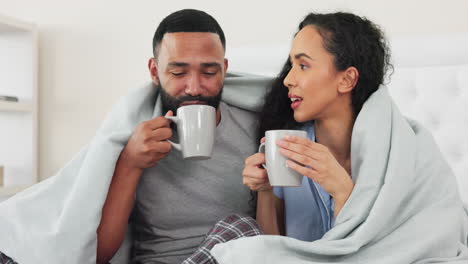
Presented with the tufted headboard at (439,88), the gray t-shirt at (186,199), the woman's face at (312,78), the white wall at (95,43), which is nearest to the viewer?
the woman's face at (312,78)

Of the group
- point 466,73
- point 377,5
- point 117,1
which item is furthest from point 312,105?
point 117,1

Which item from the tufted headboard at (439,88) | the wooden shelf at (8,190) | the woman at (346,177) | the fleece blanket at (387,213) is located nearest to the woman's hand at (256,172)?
the woman at (346,177)

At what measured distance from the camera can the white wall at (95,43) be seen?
2223 millimetres

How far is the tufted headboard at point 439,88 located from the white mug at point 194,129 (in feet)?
2.93

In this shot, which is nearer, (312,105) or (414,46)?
(312,105)

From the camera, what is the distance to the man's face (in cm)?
124

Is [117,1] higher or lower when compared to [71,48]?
higher

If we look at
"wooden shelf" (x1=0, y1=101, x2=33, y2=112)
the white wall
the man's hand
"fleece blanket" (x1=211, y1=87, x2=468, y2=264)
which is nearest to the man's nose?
the man's hand

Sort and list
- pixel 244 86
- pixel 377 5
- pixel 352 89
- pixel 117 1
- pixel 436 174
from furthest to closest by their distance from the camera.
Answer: pixel 117 1, pixel 377 5, pixel 244 86, pixel 352 89, pixel 436 174

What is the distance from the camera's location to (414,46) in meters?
1.84

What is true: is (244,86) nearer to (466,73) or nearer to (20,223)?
(20,223)

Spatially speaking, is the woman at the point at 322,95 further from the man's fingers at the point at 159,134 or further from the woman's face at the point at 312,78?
the man's fingers at the point at 159,134

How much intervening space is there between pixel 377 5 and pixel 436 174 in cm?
109

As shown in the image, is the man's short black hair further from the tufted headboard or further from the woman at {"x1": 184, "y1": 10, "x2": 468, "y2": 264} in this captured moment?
the tufted headboard
